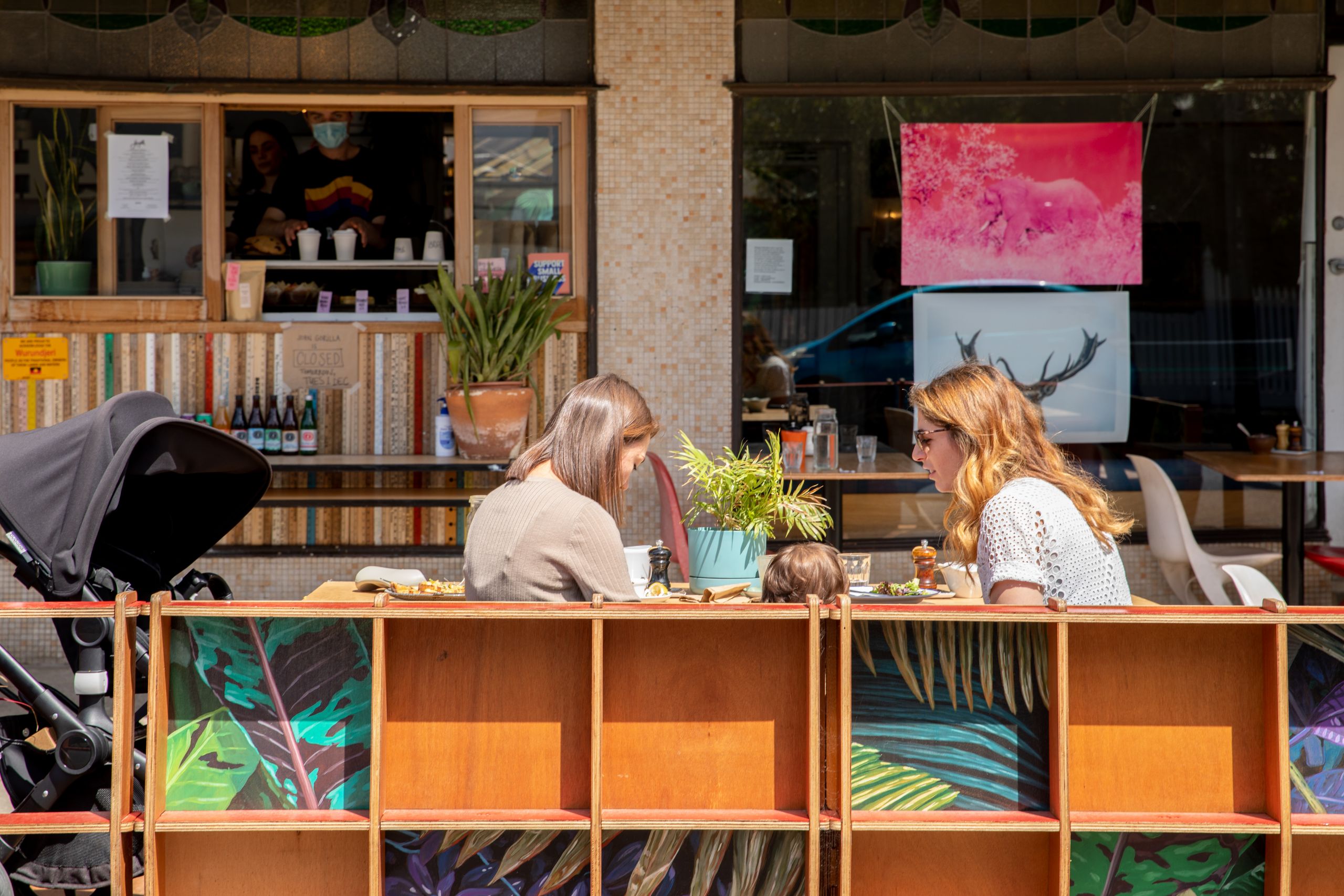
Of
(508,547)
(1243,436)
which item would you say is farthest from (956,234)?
(508,547)

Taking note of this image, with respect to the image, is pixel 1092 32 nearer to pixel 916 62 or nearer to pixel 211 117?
pixel 916 62

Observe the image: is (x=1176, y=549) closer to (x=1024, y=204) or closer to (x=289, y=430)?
(x=1024, y=204)

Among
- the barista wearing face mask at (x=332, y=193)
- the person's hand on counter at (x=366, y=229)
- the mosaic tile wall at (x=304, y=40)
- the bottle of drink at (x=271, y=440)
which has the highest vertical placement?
the mosaic tile wall at (x=304, y=40)

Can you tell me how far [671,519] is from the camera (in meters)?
5.00

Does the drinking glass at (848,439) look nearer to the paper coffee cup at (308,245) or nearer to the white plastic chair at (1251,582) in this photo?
the white plastic chair at (1251,582)

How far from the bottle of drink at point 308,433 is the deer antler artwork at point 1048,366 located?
3236 mm

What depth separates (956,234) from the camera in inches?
245

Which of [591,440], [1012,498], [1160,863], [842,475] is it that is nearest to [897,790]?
[1160,863]

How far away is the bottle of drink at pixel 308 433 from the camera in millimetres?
5961

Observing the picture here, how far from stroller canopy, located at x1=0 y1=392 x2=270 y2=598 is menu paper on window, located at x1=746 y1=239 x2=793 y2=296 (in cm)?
315

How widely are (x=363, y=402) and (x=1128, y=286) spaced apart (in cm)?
389

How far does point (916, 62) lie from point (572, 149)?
5.69 ft

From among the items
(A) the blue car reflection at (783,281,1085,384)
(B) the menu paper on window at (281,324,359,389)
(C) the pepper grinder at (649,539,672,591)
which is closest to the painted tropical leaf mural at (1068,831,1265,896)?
(C) the pepper grinder at (649,539,672,591)

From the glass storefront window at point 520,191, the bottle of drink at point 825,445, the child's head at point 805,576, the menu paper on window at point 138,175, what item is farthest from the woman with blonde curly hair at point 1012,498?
the menu paper on window at point 138,175
